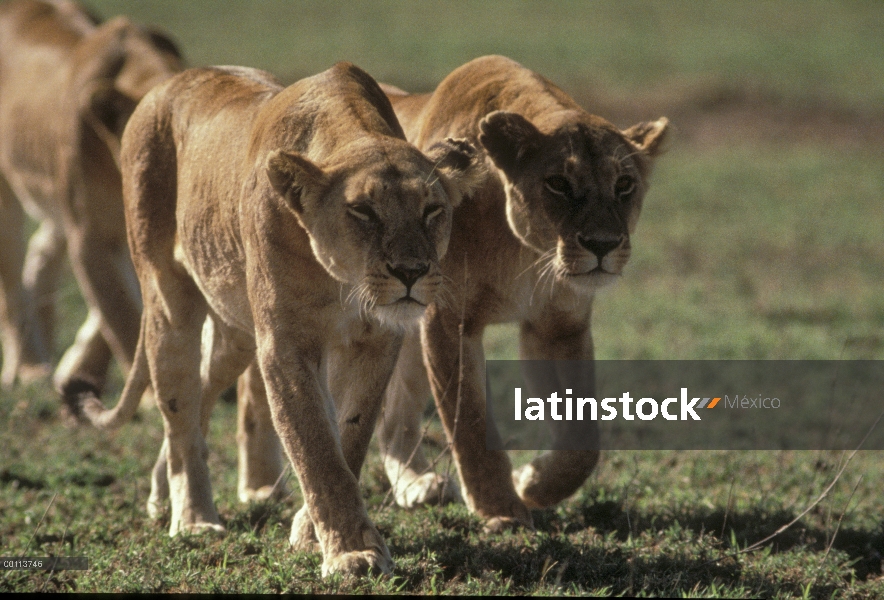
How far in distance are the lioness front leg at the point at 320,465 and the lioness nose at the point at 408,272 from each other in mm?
510

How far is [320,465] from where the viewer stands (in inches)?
159

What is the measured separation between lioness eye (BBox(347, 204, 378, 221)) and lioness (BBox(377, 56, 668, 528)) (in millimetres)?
753

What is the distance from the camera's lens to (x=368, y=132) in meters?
4.16

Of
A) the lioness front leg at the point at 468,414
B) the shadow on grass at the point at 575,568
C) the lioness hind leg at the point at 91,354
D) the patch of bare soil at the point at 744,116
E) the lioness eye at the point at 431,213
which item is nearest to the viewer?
the lioness eye at the point at 431,213

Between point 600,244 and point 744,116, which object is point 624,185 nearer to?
point 600,244

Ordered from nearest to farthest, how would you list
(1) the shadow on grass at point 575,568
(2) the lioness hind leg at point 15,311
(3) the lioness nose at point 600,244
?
(1) the shadow on grass at point 575,568 < (3) the lioness nose at point 600,244 < (2) the lioness hind leg at point 15,311

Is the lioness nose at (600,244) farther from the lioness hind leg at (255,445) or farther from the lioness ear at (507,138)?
the lioness hind leg at (255,445)

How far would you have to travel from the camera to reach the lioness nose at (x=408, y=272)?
3818 millimetres

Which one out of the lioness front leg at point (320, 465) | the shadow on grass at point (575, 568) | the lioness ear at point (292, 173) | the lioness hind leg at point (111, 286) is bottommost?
the lioness hind leg at point (111, 286)

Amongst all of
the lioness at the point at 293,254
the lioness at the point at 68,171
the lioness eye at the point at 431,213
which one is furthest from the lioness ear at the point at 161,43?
the lioness eye at the point at 431,213

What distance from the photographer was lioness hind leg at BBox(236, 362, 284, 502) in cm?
555

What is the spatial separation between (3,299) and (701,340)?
16.0ft

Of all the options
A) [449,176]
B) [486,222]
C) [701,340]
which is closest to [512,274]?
[486,222]

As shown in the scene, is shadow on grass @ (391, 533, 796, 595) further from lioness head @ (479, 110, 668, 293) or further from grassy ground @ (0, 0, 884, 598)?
lioness head @ (479, 110, 668, 293)
